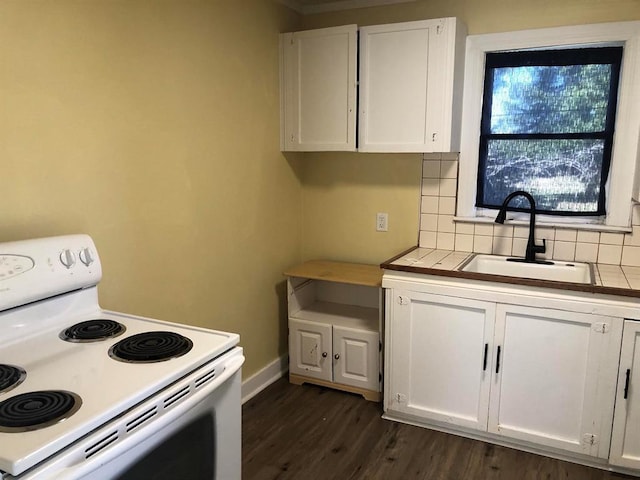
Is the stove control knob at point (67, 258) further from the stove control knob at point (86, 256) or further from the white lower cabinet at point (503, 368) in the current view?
the white lower cabinet at point (503, 368)

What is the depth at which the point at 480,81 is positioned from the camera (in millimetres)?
2812

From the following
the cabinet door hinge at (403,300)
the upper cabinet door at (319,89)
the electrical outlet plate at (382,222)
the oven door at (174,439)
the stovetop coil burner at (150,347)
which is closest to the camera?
the oven door at (174,439)

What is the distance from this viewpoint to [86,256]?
5.49 feet

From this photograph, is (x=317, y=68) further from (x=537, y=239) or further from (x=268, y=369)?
(x=268, y=369)

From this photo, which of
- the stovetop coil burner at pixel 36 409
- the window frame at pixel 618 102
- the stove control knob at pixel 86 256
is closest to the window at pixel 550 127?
the window frame at pixel 618 102

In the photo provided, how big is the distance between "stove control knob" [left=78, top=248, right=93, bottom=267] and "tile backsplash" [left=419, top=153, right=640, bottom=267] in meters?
1.91

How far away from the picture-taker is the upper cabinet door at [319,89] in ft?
9.24

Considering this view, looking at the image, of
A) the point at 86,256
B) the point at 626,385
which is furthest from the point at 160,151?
the point at 626,385

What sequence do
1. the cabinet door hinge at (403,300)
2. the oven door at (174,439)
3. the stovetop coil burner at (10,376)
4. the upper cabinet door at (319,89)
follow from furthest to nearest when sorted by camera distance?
1. the upper cabinet door at (319,89)
2. the cabinet door hinge at (403,300)
3. the stovetop coil burner at (10,376)
4. the oven door at (174,439)

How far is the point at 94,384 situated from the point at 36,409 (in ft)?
0.49

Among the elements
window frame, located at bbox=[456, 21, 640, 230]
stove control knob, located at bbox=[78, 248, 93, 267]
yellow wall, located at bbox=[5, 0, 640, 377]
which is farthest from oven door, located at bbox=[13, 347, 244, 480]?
window frame, located at bbox=[456, 21, 640, 230]

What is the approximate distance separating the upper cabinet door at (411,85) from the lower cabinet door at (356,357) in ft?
3.34

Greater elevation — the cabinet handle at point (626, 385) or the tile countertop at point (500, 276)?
the tile countertop at point (500, 276)

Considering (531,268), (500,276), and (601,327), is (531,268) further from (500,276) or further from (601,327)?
(601,327)
